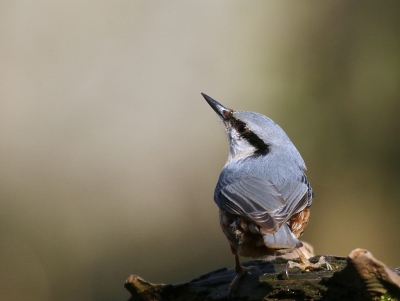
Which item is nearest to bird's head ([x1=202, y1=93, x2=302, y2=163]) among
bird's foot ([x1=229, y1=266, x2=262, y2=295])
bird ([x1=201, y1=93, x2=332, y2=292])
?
bird ([x1=201, y1=93, x2=332, y2=292])

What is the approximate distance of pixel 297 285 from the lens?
237cm

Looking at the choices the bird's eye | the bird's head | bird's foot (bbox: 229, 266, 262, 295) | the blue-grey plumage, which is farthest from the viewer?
the bird's eye

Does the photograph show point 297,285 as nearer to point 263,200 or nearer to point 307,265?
point 307,265

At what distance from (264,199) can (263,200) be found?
0.05 feet

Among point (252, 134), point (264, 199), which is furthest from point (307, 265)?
point (252, 134)

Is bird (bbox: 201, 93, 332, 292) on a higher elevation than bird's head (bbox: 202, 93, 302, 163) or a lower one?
lower

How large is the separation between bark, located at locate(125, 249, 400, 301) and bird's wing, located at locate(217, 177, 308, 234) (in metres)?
0.33

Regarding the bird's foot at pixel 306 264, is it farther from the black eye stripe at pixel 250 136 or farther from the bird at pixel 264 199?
the black eye stripe at pixel 250 136

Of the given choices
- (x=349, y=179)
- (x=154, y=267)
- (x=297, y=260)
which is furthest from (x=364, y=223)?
(x=297, y=260)

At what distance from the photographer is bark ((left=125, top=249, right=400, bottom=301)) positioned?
6.56 ft

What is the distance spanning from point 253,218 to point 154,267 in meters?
3.92

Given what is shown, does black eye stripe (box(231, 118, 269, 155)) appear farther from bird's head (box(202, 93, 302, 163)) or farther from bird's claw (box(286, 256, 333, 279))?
bird's claw (box(286, 256, 333, 279))

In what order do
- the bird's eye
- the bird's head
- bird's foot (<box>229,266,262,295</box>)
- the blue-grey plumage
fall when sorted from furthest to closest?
the bird's eye, the bird's head, bird's foot (<box>229,266,262,295</box>), the blue-grey plumage

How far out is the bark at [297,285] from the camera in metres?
2.00
